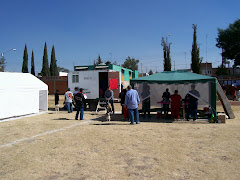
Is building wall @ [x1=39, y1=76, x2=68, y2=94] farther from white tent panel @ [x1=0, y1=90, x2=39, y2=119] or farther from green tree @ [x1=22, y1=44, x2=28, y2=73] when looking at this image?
white tent panel @ [x1=0, y1=90, x2=39, y2=119]

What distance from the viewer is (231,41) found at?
117 ft

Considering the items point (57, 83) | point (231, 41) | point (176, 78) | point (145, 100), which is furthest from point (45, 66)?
point (176, 78)

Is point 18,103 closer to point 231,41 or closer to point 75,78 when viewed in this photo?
point 75,78

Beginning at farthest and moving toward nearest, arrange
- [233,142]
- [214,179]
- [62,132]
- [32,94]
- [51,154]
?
[32,94] < [62,132] < [233,142] < [51,154] < [214,179]

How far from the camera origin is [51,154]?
555 centimetres

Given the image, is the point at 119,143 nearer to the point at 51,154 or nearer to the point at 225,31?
the point at 51,154

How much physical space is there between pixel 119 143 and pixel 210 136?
2944mm

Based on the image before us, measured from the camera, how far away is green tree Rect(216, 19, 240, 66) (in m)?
34.9

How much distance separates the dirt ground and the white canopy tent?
3.63 m

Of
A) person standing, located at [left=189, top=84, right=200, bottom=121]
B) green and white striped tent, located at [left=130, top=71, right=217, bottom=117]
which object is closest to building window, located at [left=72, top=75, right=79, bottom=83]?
green and white striped tent, located at [left=130, top=71, right=217, bottom=117]

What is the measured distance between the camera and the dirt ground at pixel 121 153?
170 inches

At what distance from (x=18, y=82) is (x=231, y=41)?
109 feet

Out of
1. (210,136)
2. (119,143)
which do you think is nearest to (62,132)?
(119,143)

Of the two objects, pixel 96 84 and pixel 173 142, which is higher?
pixel 96 84
